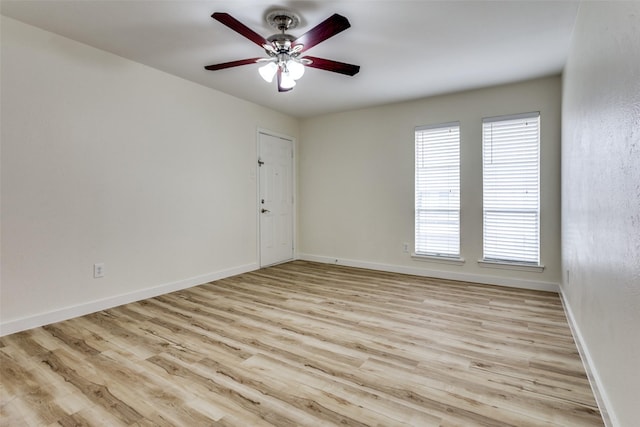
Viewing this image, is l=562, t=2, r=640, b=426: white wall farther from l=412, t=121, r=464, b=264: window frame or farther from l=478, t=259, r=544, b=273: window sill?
l=412, t=121, r=464, b=264: window frame

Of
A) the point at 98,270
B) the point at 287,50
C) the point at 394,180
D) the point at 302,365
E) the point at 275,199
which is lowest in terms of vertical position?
the point at 302,365

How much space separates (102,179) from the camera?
318cm

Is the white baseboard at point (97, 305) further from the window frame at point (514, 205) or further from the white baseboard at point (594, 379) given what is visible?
the white baseboard at point (594, 379)

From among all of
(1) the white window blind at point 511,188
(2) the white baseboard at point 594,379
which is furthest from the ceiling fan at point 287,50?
(2) the white baseboard at point 594,379

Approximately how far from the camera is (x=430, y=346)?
2.41m

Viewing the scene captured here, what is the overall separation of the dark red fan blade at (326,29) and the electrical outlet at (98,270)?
282 centimetres

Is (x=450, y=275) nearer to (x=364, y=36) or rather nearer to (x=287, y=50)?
(x=364, y=36)

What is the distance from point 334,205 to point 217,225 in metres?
2.04

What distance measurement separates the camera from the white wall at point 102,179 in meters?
2.66

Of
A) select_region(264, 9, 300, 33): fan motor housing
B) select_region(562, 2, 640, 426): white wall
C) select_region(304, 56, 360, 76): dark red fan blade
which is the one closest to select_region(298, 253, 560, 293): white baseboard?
select_region(562, 2, 640, 426): white wall

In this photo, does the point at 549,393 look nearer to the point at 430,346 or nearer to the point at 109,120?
the point at 430,346

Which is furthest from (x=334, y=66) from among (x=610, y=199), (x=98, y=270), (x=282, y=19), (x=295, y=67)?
(x=98, y=270)

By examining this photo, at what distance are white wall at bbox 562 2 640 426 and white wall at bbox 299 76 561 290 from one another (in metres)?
1.53

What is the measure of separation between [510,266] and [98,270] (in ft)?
15.4
